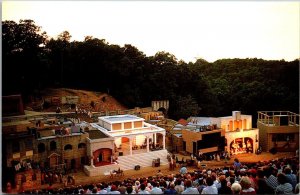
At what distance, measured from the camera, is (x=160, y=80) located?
1264 inches

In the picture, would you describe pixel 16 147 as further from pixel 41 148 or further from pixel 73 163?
pixel 73 163

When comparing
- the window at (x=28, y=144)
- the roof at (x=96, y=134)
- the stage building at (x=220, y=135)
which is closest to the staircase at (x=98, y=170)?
the roof at (x=96, y=134)

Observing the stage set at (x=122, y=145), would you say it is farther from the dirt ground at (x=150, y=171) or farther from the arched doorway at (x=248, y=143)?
the arched doorway at (x=248, y=143)

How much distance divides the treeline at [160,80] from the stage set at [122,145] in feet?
29.8

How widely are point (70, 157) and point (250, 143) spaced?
10.5m

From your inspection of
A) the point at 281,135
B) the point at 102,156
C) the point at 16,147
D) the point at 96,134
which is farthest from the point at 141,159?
the point at 281,135

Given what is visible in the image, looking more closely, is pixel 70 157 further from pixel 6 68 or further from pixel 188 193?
pixel 188 193

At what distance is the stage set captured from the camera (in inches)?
706

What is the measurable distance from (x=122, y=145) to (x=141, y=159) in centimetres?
171

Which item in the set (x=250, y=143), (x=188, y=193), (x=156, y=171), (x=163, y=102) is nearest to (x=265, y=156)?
(x=250, y=143)

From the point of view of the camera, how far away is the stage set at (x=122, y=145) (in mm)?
17938

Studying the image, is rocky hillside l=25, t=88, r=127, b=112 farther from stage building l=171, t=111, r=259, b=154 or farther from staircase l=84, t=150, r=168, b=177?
staircase l=84, t=150, r=168, b=177

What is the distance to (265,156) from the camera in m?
20.6

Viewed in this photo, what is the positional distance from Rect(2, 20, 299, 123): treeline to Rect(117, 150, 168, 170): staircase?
1087cm
